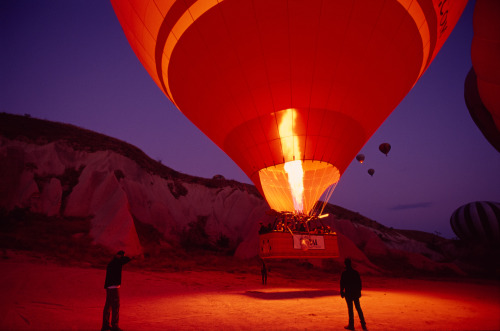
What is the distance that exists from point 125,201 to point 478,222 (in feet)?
114

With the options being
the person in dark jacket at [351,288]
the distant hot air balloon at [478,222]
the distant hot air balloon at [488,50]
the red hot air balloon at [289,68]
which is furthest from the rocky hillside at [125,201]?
the distant hot air balloon at [488,50]

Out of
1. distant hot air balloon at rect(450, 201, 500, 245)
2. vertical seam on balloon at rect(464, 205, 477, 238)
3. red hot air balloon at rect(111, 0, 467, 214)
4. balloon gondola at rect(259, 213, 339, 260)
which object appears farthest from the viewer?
vertical seam on balloon at rect(464, 205, 477, 238)

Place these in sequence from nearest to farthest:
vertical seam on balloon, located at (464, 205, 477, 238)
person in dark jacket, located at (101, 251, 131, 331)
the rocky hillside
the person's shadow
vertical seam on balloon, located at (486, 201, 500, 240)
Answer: person in dark jacket, located at (101, 251, 131, 331) < the person's shadow < the rocky hillside < vertical seam on balloon, located at (486, 201, 500, 240) < vertical seam on balloon, located at (464, 205, 477, 238)

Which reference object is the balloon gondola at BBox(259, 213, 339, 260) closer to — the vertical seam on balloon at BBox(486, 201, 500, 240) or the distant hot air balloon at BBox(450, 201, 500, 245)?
the distant hot air balloon at BBox(450, 201, 500, 245)

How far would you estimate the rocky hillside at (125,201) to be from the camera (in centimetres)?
1906

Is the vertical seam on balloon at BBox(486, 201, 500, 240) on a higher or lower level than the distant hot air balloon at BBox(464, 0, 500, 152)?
lower

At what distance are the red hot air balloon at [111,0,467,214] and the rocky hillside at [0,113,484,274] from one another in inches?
480

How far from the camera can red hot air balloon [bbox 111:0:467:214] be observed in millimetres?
6625

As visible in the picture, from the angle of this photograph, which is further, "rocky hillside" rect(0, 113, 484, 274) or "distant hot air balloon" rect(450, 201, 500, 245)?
"distant hot air balloon" rect(450, 201, 500, 245)

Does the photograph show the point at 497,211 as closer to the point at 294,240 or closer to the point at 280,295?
the point at 280,295

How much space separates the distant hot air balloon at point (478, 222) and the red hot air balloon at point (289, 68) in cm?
2913

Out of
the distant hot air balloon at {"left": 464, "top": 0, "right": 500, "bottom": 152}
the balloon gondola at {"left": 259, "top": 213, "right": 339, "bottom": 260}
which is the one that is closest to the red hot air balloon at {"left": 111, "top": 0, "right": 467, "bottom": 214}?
the balloon gondola at {"left": 259, "top": 213, "right": 339, "bottom": 260}

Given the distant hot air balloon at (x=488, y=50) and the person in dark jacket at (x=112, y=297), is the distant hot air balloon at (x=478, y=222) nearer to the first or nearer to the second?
the distant hot air balloon at (x=488, y=50)

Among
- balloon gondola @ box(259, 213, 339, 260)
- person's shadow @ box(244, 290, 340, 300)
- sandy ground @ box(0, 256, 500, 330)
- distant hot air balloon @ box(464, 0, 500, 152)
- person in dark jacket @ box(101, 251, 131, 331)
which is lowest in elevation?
person's shadow @ box(244, 290, 340, 300)
